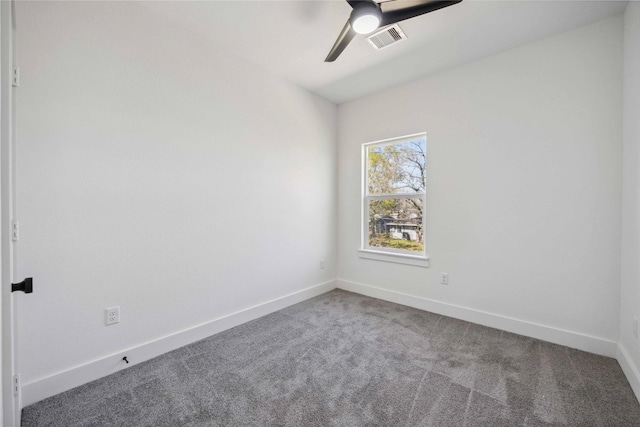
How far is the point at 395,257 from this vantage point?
3402 millimetres

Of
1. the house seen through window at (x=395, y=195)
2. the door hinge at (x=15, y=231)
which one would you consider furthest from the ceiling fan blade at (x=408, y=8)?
the door hinge at (x=15, y=231)

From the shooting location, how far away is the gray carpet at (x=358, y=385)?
1556 mm

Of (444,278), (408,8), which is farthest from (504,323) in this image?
(408,8)

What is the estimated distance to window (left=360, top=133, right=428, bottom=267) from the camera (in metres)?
3.29

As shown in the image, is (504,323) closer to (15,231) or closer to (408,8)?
(408,8)

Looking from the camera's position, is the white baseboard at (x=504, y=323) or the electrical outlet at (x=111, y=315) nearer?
the electrical outlet at (x=111, y=315)

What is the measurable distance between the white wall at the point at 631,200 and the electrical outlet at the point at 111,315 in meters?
3.46

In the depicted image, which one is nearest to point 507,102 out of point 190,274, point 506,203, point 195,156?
point 506,203

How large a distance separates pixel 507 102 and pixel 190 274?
10.9 feet

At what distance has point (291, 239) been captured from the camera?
11.0ft

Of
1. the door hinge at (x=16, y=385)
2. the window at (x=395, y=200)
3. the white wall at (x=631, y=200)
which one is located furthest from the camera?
the window at (x=395, y=200)

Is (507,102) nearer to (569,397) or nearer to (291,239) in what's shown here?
(569,397)

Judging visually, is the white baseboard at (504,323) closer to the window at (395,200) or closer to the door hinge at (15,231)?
the window at (395,200)

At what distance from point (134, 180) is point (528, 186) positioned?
334 centimetres
